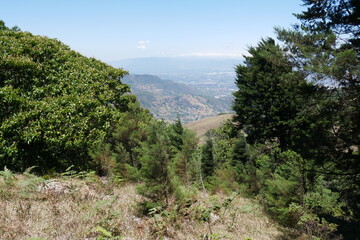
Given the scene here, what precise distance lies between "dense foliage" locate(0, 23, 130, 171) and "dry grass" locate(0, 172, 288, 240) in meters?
2.75

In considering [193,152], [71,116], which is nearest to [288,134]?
[193,152]

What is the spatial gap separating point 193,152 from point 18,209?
10.1m

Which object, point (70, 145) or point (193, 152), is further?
point (193, 152)

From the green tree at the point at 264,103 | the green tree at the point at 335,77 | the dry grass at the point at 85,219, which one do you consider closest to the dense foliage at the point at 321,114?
the green tree at the point at 335,77

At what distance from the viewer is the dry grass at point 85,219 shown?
4.15m

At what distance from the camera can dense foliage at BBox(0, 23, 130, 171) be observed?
27.2 feet

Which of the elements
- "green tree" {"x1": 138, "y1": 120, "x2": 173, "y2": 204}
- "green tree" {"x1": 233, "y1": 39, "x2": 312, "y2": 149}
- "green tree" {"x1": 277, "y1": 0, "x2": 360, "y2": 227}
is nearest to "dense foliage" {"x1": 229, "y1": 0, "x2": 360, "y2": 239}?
"green tree" {"x1": 277, "y1": 0, "x2": 360, "y2": 227}

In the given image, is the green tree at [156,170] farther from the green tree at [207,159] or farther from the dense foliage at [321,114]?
the green tree at [207,159]

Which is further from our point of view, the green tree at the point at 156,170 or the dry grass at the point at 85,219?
the green tree at the point at 156,170

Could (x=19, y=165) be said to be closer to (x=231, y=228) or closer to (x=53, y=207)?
(x=53, y=207)

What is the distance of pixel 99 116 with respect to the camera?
415 inches

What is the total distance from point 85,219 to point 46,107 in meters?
5.75

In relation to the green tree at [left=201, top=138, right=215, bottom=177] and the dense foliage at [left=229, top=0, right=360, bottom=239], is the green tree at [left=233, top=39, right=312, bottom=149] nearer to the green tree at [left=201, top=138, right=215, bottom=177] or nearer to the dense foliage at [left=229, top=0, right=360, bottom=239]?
the green tree at [left=201, top=138, right=215, bottom=177]

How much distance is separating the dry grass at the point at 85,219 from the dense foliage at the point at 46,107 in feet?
9.03
